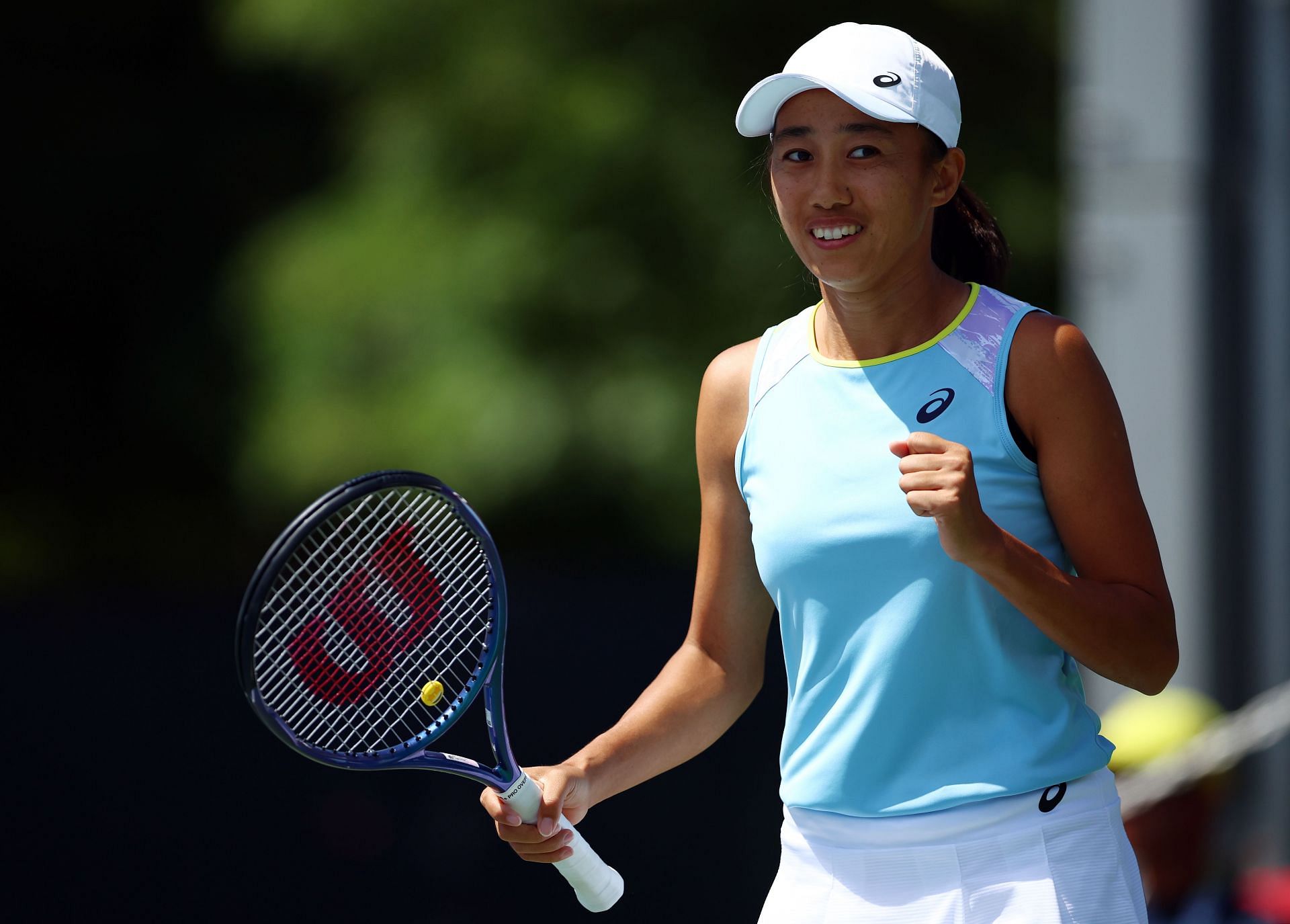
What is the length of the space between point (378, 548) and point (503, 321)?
586 cm

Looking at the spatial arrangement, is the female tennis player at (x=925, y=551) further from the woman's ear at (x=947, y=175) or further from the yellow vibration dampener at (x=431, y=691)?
the yellow vibration dampener at (x=431, y=691)

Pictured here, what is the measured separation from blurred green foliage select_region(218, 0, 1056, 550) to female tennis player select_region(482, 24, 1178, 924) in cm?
599

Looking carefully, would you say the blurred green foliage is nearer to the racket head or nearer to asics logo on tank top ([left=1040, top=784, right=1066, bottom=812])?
the racket head

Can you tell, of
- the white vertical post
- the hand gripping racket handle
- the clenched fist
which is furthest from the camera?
the white vertical post

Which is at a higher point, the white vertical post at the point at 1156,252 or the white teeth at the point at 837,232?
the white teeth at the point at 837,232

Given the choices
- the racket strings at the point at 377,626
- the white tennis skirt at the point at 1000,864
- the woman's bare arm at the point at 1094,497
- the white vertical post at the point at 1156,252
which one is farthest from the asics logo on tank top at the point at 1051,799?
the white vertical post at the point at 1156,252

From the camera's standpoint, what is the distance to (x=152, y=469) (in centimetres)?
886

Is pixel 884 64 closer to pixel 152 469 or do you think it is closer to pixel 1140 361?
pixel 1140 361

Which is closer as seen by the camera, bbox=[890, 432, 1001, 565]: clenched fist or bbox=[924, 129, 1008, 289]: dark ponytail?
bbox=[890, 432, 1001, 565]: clenched fist

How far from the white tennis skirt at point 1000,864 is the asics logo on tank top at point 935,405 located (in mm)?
417

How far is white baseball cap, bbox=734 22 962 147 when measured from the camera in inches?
72.3

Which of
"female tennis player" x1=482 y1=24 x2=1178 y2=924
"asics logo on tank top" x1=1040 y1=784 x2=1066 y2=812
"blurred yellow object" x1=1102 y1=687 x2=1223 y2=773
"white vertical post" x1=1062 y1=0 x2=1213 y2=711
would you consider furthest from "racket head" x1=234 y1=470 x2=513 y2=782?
"white vertical post" x1=1062 y1=0 x2=1213 y2=711

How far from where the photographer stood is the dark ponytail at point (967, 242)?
83.7 inches

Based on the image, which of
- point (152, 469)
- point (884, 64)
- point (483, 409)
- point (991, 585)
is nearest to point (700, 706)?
point (991, 585)
